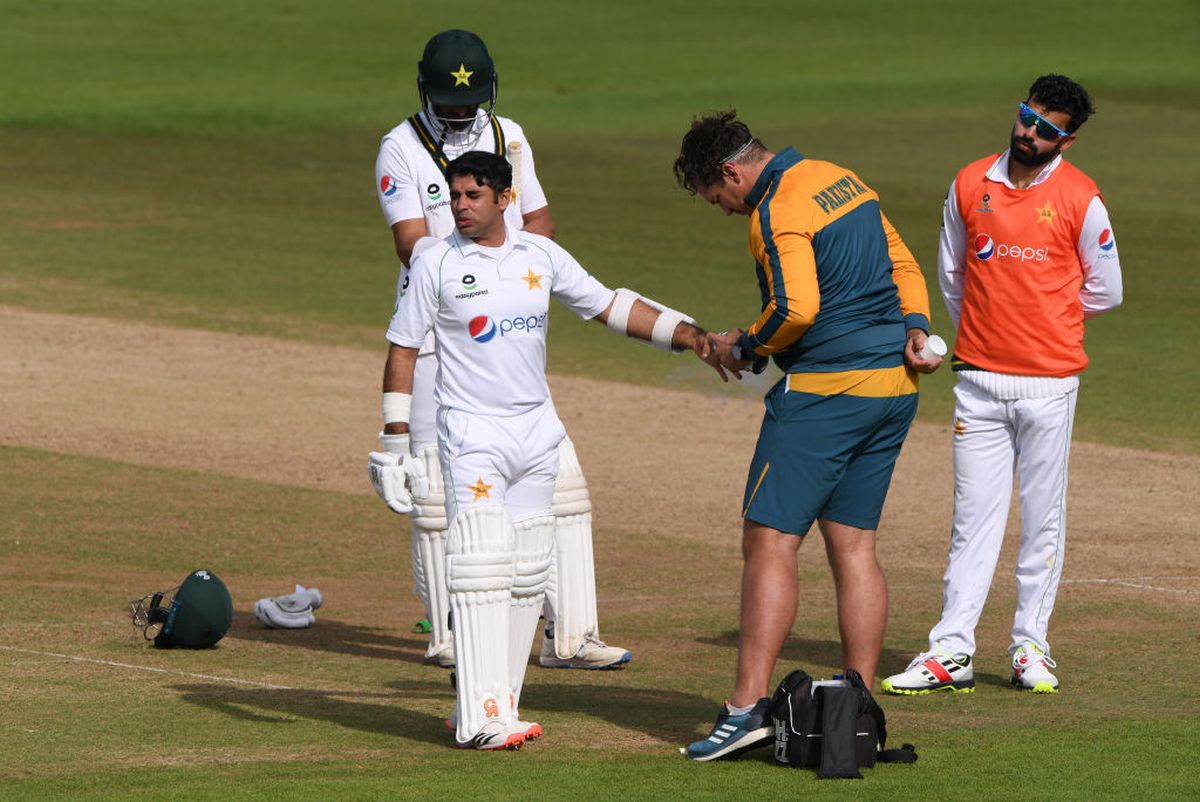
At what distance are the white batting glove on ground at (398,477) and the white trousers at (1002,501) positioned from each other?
2425 mm

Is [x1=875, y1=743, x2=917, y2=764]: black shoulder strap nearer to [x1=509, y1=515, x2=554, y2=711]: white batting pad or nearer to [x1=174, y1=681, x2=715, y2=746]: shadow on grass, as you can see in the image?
[x1=174, y1=681, x2=715, y2=746]: shadow on grass

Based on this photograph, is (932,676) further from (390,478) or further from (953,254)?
(390,478)

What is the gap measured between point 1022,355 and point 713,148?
1.99 metres

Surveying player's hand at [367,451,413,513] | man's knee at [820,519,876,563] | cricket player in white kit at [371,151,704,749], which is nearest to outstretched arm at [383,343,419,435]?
cricket player in white kit at [371,151,704,749]

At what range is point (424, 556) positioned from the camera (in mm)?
9555

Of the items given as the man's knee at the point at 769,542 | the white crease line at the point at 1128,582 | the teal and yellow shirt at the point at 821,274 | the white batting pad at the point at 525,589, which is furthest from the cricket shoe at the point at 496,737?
the white crease line at the point at 1128,582

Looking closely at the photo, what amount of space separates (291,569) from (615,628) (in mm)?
2397

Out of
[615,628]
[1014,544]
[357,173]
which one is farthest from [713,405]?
[357,173]

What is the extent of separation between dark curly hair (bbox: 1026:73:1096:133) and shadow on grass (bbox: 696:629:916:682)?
2544 millimetres

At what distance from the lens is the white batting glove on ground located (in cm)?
809

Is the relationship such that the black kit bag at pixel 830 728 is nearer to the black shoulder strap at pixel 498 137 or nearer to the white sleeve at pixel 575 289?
the white sleeve at pixel 575 289

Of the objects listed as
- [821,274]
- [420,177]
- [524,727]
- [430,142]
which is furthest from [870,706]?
[430,142]

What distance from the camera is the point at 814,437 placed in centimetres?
777

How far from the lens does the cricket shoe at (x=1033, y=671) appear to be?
349 inches
